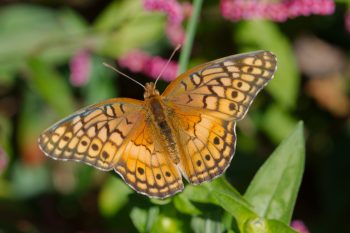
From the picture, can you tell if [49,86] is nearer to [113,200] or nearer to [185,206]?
[113,200]

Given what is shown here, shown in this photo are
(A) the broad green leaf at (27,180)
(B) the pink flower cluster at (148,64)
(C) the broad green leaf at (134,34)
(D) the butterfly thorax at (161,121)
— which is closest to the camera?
(D) the butterfly thorax at (161,121)

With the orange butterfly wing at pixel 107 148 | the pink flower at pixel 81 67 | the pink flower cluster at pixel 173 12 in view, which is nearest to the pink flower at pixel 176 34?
the pink flower cluster at pixel 173 12

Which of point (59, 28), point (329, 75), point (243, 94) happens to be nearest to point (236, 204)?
point (243, 94)

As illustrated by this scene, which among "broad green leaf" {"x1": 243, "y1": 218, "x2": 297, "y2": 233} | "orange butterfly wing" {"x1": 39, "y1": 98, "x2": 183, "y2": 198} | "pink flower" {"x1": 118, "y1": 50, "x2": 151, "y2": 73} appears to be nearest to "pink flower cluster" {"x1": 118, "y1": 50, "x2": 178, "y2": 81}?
"pink flower" {"x1": 118, "y1": 50, "x2": 151, "y2": 73}

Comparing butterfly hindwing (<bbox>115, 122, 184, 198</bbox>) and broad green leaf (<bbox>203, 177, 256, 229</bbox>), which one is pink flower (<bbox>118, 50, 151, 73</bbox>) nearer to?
butterfly hindwing (<bbox>115, 122, 184, 198</bbox>)

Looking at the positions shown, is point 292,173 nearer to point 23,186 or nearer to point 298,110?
point 298,110

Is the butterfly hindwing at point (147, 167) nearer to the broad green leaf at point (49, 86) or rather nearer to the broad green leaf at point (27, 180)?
the broad green leaf at point (49, 86)
